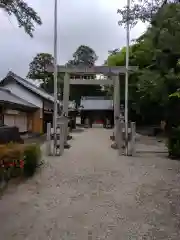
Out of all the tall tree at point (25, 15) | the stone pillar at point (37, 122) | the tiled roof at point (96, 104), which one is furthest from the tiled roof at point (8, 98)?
the tiled roof at point (96, 104)

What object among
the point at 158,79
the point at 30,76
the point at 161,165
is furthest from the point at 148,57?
the point at 30,76

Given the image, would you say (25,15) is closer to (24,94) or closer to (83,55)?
(24,94)

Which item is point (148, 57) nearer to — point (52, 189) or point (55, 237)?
point (52, 189)

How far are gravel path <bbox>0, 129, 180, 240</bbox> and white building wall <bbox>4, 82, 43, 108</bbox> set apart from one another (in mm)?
18394

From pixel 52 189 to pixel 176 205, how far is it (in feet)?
8.83

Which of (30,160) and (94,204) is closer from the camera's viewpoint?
(94,204)

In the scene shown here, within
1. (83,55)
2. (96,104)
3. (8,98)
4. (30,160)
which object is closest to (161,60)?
(8,98)

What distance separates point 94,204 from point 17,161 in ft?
8.49

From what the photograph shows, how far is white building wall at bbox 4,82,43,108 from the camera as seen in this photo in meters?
28.0

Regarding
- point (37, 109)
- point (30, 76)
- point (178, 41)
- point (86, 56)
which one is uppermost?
Result: point (86, 56)

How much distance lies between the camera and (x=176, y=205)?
620 centimetres

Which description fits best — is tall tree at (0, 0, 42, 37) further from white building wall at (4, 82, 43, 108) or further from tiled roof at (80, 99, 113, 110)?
tiled roof at (80, 99, 113, 110)

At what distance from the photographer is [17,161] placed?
808cm

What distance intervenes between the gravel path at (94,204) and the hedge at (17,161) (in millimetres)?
354
